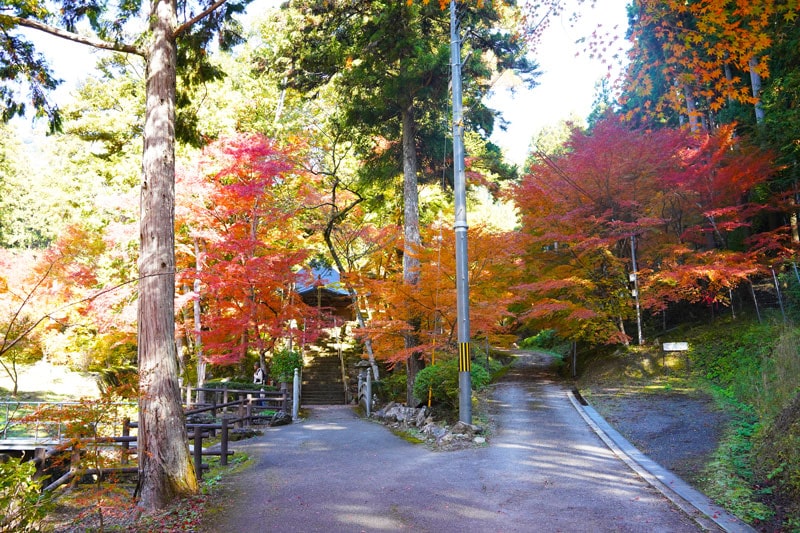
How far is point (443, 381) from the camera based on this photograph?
1103 centimetres

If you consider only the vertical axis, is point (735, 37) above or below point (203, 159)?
below

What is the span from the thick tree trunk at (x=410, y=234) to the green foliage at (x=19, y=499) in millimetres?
9150

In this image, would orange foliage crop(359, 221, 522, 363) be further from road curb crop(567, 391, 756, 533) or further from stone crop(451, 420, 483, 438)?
road curb crop(567, 391, 756, 533)

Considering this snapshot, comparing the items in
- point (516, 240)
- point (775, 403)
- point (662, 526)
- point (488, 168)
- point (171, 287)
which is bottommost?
point (662, 526)

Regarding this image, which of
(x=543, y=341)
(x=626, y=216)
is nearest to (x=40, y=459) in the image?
(x=626, y=216)

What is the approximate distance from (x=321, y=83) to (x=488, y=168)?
5779 mm

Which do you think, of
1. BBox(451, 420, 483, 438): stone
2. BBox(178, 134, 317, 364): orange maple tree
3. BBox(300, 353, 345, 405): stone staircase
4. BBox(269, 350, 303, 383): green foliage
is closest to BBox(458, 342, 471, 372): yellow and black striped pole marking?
BBox(451, 420, 483, 438): stone

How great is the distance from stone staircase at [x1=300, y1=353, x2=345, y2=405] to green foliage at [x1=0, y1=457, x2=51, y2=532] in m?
16.1

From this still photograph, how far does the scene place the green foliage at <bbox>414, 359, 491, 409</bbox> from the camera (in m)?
10.9

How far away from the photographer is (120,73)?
21.1 m

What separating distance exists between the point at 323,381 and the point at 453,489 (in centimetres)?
1686

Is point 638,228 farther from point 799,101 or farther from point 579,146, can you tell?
point 799,101

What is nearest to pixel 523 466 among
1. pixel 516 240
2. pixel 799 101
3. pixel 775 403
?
pixel 775 403

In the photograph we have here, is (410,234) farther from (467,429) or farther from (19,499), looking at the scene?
(19,499)
